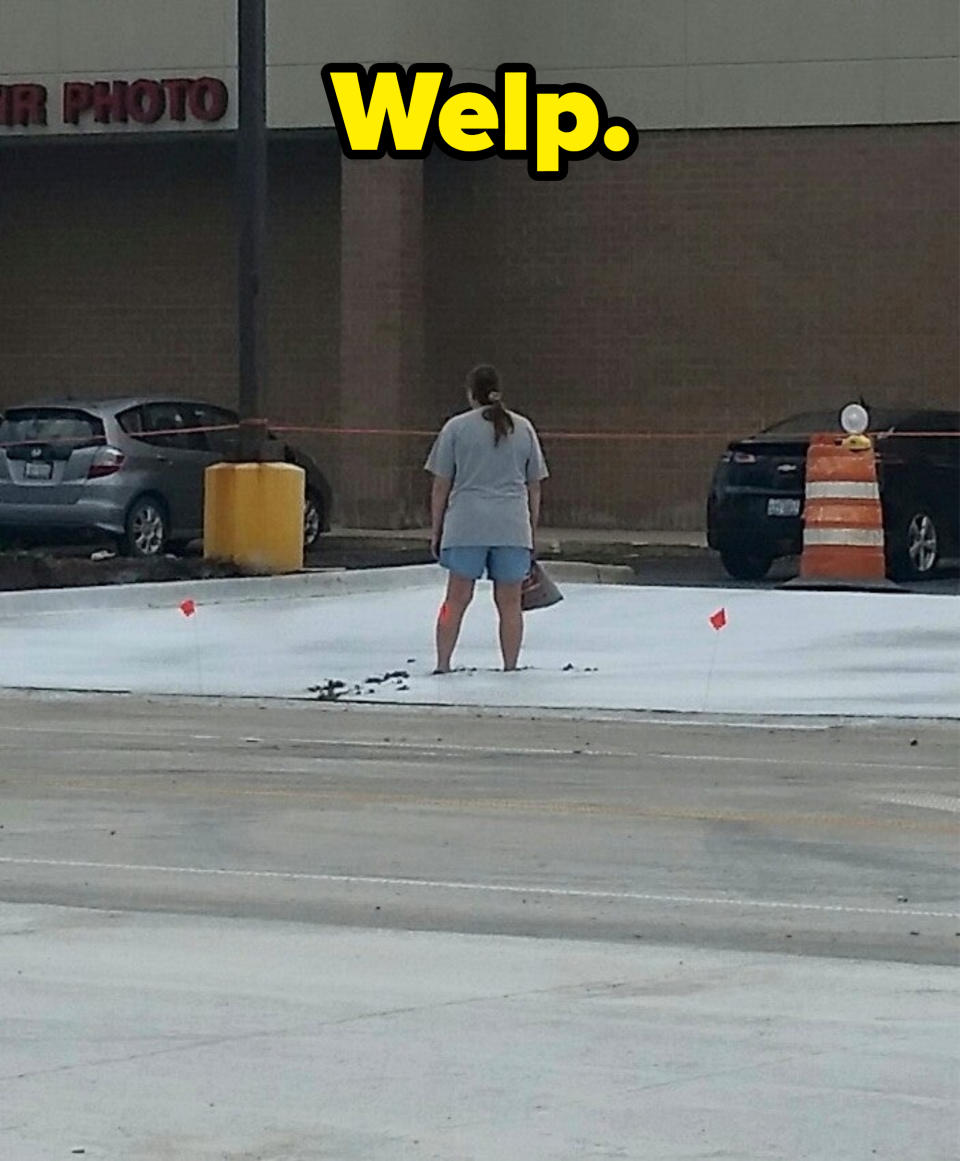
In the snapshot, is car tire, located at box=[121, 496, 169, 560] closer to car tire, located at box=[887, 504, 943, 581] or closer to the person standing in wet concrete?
car tire, located at box=[887, 504, 943, 581]

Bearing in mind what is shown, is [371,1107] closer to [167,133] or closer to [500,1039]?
[500,1039]

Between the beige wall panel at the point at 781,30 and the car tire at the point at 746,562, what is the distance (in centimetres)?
758

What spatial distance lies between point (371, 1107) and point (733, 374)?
25602mm

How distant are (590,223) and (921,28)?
13.6ft

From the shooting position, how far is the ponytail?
1636cm

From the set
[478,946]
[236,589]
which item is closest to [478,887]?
[478,946]

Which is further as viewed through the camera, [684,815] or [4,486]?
[4,486]

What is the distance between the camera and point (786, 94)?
31.4 metres

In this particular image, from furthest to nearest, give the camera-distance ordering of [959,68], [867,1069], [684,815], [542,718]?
1. [959,68]
2. [542,718]
3. [684,815]
4. [867,1069]

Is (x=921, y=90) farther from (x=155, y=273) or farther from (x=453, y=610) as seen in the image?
(x=453, y=610)

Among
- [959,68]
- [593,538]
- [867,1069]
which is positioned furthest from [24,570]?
[867,1069]

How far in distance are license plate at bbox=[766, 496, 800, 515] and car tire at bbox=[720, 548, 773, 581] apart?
0.39 m

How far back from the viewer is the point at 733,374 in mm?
31922

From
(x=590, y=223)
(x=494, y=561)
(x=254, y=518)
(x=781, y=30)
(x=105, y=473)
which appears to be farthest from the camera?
(x=590, y=223)
